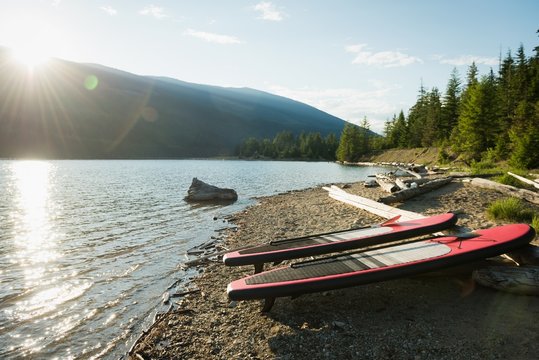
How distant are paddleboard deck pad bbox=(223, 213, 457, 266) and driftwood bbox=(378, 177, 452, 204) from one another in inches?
308

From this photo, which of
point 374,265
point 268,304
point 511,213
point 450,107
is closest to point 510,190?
point 511,213

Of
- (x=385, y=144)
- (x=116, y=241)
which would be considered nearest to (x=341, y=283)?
(x=116, y=241)

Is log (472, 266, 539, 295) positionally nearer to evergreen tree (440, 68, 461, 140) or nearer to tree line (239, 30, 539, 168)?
tree line (239, 30, 539, 168)

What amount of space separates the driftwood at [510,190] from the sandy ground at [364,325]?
10156 mm

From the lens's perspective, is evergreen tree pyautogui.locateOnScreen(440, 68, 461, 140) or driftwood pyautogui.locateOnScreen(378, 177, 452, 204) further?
evergreen tree pyautogui.locateOnScreen(440, 68, 461, 140)

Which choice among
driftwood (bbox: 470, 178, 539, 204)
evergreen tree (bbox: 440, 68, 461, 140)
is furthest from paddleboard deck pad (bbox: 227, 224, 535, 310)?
evergreen tree (bbox: 440, 68, 461, 140)

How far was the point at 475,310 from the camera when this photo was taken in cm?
664

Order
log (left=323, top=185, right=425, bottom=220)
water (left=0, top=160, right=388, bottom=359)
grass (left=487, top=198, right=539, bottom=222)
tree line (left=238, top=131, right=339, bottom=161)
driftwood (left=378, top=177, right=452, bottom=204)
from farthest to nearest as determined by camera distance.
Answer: tree line (left=238, top=131, right=339, bottom=161) < driftwood (left=378, top=177, right=452, bottom=204) < log (left=323, top=185, right=425, bottom=220) < grass (left=487, top=198, right=539, bottom=222) < water (left=0, top=160, right=388, bottom=359)

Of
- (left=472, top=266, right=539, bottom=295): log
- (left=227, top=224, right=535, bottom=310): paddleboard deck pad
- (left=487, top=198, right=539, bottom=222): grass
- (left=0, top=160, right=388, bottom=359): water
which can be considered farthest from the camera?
(left=487, top=198, right=539, bottom=222): grass

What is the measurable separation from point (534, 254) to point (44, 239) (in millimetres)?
17290

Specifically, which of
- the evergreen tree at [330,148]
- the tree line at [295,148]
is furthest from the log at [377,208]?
the tree line at [295,148]

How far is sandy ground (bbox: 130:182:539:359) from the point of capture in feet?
18.5

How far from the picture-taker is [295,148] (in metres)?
157

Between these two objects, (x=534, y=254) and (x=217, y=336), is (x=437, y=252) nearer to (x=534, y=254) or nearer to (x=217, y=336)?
(x=534, y=254)
